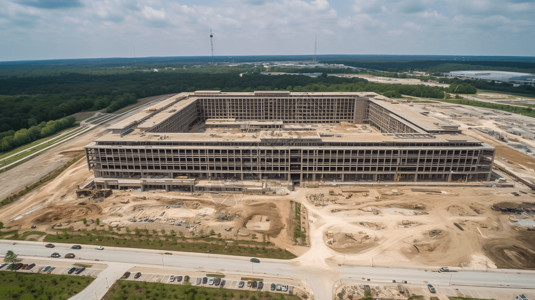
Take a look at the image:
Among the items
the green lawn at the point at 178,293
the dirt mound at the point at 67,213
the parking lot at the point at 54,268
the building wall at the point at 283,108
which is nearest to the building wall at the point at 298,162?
the dirt mound at the point at 67,213

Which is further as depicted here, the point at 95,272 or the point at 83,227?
the point at 83,227

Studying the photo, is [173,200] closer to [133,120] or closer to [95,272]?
[95,272]

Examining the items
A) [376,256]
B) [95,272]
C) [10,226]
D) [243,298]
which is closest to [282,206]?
[376,256]

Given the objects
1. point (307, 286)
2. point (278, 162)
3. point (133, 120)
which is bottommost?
point (307, 286)

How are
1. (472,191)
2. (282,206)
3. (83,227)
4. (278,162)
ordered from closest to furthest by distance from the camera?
1. (83,227)
2. (282,206)
3. (472,191)
4. (278,162)

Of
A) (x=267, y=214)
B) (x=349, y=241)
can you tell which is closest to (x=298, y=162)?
(x=267, y=214)

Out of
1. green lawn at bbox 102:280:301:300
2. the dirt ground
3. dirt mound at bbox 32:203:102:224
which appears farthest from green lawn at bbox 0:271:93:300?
dirt mound at bbox 32:203:102:224
